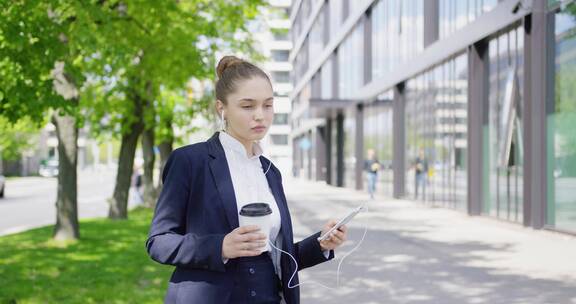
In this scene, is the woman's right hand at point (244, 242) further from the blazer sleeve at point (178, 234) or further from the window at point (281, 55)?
the window at point (281, 55)

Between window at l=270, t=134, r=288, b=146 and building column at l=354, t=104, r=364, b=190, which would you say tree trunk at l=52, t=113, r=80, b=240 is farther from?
window at l=270, t=134, r=288, b=146

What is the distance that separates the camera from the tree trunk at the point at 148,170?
22203 mm

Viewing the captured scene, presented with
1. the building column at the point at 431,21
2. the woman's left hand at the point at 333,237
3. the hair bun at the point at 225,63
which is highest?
the building column at the point at 431,21

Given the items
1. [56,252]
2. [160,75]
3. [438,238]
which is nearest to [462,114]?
[438,238]

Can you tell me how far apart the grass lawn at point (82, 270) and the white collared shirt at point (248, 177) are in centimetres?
466

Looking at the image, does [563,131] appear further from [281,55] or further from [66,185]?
[281,55]

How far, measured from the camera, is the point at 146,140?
2228 cm

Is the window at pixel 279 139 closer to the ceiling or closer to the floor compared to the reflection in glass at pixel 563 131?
closer to the ceiling

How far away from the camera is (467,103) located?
Result: 18641 mm

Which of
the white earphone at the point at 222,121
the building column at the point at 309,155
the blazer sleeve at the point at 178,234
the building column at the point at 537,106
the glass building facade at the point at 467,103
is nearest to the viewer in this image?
the blazer sleeve at the point at 178,234

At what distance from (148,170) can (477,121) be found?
10.6 metres

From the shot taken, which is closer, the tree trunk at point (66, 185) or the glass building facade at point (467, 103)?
the tree trunk at point (66, 185)

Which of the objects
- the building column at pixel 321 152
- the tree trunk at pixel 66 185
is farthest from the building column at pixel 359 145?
the tree trunk at pixel 66 185

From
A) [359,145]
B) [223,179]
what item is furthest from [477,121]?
[223,179]
